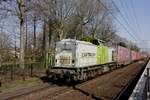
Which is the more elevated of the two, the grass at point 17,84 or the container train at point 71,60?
the container train at point 71,60

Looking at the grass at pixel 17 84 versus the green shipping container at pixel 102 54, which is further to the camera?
the green shipping container at pixel 102 54

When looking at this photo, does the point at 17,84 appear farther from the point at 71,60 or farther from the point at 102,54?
the point at 102,54

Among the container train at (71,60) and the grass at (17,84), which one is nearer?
the grass at (17,84)

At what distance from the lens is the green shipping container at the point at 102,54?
29.0m

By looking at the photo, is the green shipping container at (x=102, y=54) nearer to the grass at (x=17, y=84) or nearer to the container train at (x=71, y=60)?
the container train at (x=71, y=60)

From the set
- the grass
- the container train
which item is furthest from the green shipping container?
the grass

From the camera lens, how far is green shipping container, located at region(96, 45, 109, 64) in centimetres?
2897

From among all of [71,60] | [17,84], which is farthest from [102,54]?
[17,84]

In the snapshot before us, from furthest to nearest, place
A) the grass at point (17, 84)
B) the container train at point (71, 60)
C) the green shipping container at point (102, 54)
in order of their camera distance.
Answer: the green shipping container at point (102, 54) < the container train at point (71, 60) < the grass at point (17, 84)

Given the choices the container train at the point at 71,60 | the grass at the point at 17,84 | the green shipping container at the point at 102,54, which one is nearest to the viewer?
the grass at the point at 17,84

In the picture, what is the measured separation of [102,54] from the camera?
31156mm

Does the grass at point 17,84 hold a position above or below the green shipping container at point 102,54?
below

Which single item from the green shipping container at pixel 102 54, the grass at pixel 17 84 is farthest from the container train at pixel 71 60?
the green shipping container at pixel 102 54

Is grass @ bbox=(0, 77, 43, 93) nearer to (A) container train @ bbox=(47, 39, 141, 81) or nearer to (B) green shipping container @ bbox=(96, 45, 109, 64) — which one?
(A) container train @ bbox=(47, 39, 141, 81)
